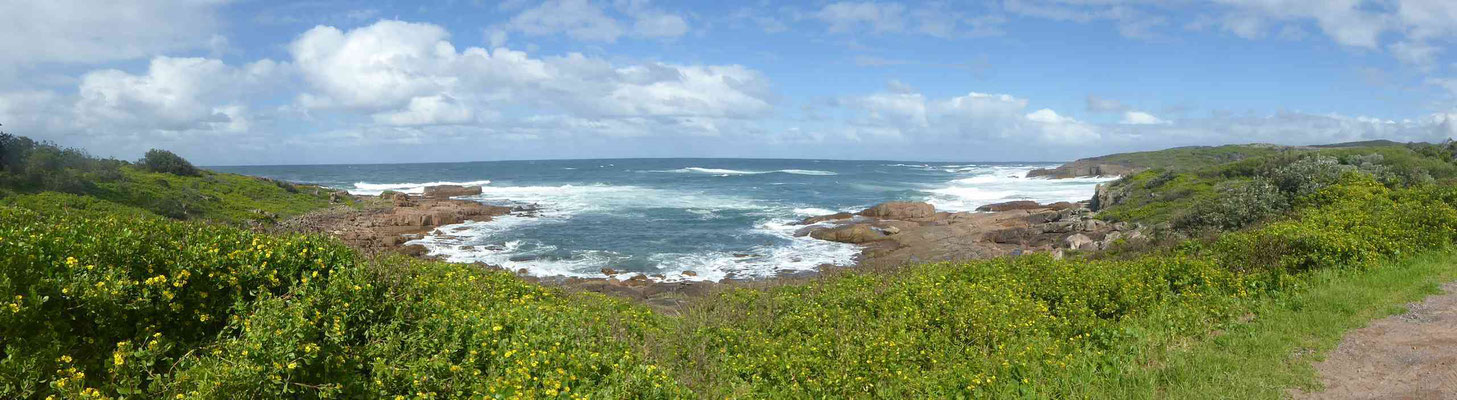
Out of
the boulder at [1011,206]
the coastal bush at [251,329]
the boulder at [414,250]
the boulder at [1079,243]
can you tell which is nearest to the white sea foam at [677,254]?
the boulder at [414,250]

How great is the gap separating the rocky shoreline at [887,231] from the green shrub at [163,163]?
36.8 ft

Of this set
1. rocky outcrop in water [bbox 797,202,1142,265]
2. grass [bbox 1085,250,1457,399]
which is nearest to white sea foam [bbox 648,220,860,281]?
rocky outcrop in water [bbox 797,202,1142,265]

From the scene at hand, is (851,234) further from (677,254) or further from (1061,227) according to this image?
(1061,227)

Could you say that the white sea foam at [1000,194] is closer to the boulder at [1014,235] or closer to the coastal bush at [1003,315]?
the boulder at [1014,235]

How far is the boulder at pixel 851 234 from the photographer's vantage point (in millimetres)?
29703

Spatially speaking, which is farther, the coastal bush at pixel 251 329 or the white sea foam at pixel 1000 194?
the white sea foam at pixel 1000 194

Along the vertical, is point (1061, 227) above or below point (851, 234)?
above

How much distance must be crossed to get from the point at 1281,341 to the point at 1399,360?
2.78 ft

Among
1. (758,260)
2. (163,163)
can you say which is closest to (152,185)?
(163,163)

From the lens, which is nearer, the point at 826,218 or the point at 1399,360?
the point at 1399,360

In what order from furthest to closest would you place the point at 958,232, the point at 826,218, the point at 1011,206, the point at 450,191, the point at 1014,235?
1. the point at 450,191
2. the point at 1011,206
3. the point at 826,218
4. the point at 958,232
5. the point at 1014,235

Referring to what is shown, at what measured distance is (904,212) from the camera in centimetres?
3666

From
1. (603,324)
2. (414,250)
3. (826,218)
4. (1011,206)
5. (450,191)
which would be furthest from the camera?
(450,191)

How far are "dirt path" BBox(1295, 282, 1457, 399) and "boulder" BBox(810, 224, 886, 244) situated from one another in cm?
2191
